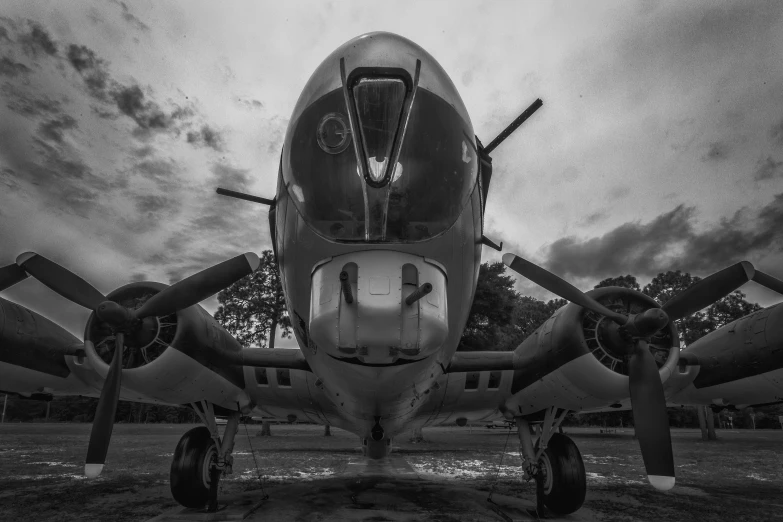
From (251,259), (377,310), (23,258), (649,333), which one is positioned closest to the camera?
(377,310)

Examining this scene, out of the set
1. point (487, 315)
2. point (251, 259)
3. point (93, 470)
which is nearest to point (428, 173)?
point (251, 259)

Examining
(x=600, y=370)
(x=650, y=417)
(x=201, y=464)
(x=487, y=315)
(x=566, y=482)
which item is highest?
(x=487, y=315)

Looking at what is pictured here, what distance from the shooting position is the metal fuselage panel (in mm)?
3342

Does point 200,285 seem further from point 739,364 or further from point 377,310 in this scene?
point 739,364

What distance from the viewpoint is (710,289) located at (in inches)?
228

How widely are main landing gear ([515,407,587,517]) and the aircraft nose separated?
4815 mm

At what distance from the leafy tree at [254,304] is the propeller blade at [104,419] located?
26573 millimetres

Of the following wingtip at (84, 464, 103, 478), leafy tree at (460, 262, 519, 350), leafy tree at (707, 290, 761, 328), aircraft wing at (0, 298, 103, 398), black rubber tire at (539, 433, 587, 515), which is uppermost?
leafy tree at (707, 290, 761, 328)

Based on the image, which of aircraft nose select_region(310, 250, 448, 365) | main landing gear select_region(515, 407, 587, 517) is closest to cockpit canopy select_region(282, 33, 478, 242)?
aircraft nose select_region(310, 250, 448, 365)

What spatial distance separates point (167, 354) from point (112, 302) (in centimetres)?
99

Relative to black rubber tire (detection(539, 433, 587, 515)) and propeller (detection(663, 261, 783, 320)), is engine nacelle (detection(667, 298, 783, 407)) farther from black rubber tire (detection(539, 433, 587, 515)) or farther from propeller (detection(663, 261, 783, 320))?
black rubber tire (detection(539, 433, 587, 515))

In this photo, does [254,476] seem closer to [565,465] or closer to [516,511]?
[516,511]

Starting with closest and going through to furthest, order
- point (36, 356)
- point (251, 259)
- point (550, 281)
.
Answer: point (251, 259) → point (550, 281) → point (36, 356)

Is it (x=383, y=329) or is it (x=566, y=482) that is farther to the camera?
(x=566, y=482)
